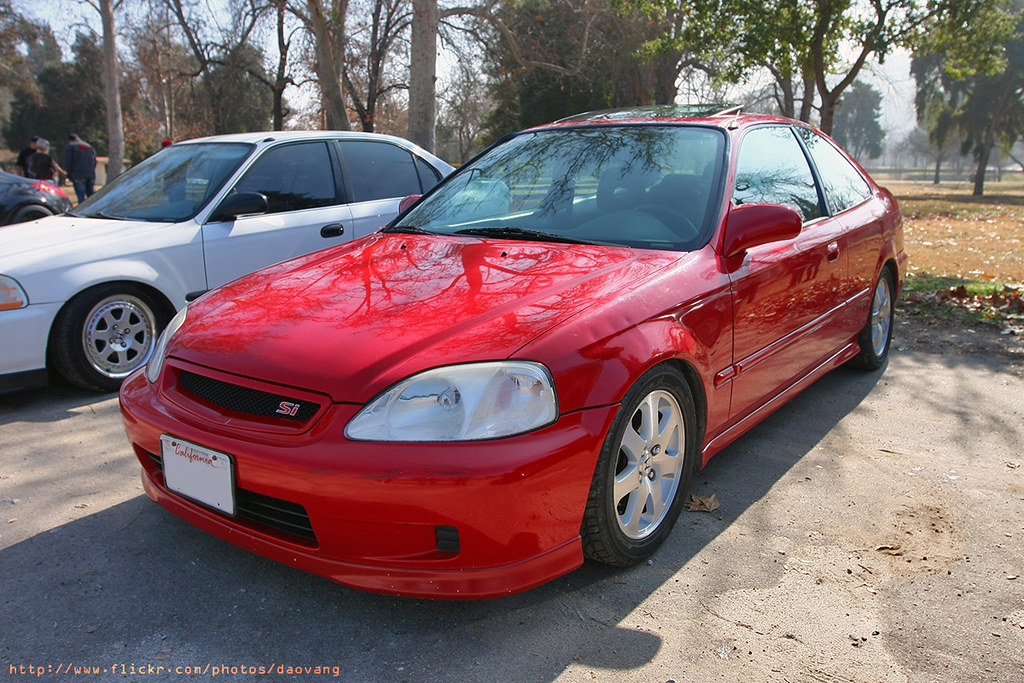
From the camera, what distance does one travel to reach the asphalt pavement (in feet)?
7.13

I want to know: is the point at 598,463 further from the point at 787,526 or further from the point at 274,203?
the point at 274,203

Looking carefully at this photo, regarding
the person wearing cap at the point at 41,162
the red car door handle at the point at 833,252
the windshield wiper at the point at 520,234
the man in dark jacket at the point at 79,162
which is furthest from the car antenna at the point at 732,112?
the man in dark jacket at the point at 79,162

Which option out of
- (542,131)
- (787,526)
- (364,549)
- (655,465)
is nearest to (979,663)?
(787,526)

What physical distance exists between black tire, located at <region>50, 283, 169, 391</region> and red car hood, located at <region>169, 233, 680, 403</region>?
179 cm

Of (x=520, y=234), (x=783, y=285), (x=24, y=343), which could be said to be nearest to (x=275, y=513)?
(x=520, y=234)

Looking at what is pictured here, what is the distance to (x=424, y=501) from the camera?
2.10 meters

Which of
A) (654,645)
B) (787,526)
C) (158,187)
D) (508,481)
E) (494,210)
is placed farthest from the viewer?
(158,187)

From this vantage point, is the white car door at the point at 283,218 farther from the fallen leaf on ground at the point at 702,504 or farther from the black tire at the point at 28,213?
the black tire at the point at 28,213

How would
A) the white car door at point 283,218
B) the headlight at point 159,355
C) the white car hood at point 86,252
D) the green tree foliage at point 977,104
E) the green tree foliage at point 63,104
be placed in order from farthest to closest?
the green tree foliage at point 63,104 → the green tree foliage at point 977,104 → the white car door at point 283,218 → the white car hood at point 86,252 → the headlight at point 159,355

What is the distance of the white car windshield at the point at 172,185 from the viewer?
5.12m

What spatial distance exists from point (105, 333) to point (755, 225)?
3.67 metres

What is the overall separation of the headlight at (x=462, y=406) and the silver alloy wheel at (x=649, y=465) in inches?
15.3

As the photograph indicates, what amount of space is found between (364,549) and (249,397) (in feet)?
1.93

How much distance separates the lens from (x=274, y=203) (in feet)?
17.7
